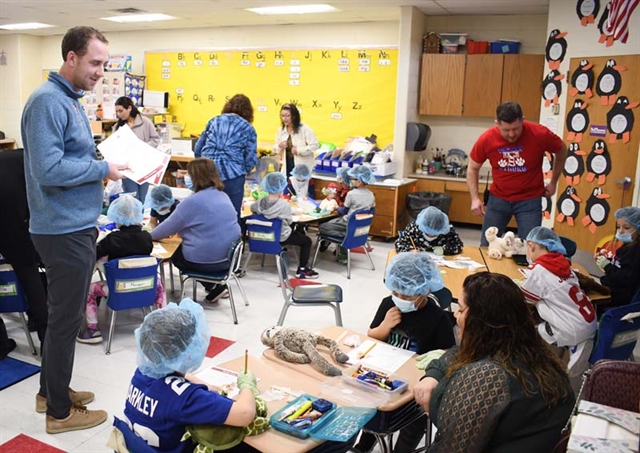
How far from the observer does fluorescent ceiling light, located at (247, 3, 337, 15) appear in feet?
24.6

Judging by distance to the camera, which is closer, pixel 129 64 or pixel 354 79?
pixel 354 79

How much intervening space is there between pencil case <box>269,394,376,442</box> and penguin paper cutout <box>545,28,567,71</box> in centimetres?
572

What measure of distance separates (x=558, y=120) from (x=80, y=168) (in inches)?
219

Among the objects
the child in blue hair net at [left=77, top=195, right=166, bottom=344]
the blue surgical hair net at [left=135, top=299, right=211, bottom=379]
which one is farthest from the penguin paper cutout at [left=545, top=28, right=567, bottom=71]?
the blue surgical hair net at [left=135, top=299, right=211, bottom=379]

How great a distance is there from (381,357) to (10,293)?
2641mm

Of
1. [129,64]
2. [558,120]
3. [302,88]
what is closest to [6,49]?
[129,64]

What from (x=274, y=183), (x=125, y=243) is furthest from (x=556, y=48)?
(x=125, y=243)

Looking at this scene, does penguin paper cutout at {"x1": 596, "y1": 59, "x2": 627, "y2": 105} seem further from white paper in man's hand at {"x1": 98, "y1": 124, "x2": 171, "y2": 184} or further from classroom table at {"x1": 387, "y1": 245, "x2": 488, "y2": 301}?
white paper in man's hand at {"x1": 98, "y1": 124, "x2": 171, "y2": 184}

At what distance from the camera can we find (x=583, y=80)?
20.3ft

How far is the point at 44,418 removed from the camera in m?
3.12

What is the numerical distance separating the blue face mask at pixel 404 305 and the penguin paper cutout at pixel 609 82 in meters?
4.50

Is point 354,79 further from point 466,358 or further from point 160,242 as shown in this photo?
point 466,358

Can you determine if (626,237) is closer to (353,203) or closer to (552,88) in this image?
(353,203)

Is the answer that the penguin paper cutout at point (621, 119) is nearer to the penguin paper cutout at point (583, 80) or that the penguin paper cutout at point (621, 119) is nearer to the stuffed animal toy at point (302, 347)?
the penguin paper cutout at point (583, 80)
